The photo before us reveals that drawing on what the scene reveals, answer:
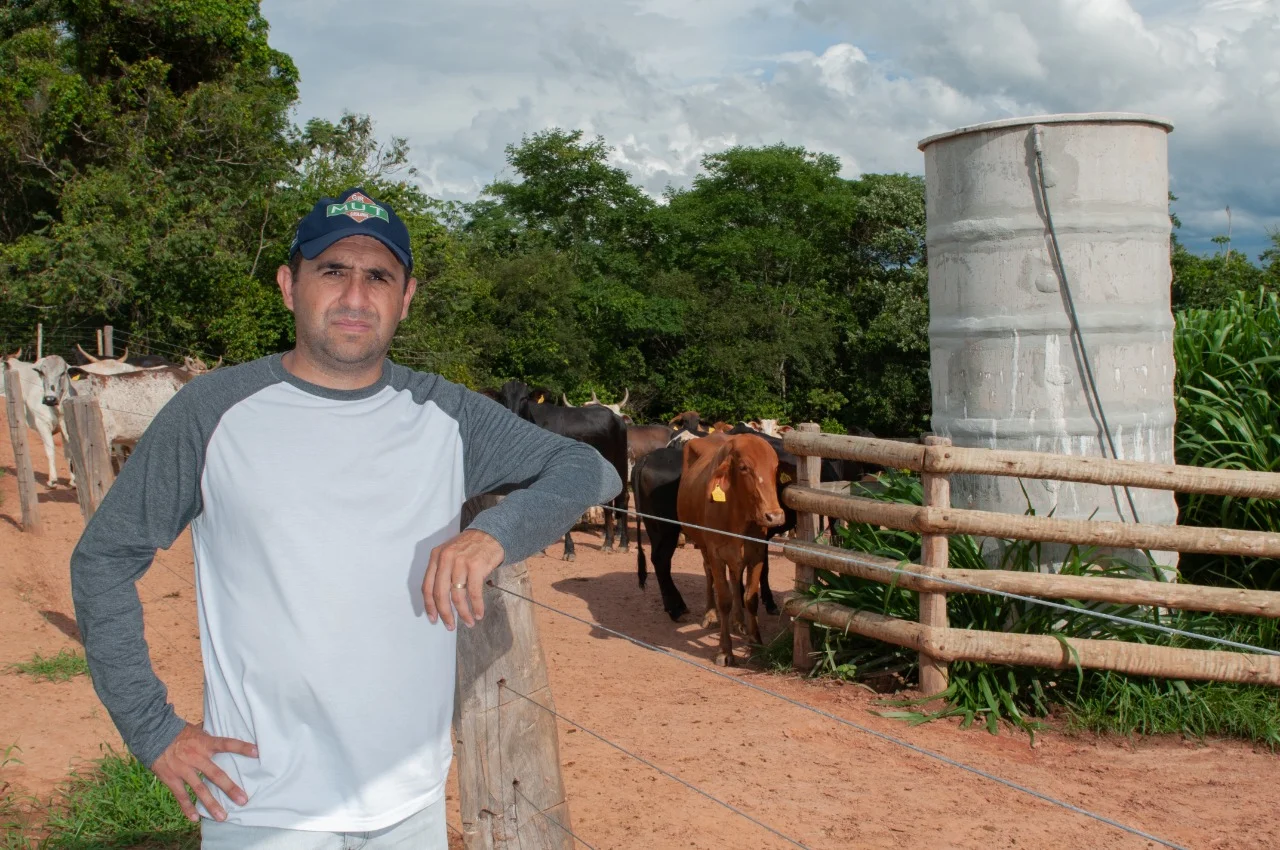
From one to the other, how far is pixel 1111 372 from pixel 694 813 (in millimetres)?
3486

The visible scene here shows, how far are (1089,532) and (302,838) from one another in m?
4.75

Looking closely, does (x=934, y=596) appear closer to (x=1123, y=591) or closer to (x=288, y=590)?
(x=1123, y=591)

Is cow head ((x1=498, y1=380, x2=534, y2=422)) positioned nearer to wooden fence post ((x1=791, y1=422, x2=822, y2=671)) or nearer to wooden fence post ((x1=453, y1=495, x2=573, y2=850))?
wooden fence post ((x1=791, y1=422, x2=822, y2=671))

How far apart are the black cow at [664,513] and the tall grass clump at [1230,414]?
3.50 meters

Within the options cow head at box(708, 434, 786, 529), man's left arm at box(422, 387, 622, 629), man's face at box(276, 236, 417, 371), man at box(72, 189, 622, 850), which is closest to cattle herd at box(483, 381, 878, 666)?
cow head at box(708, 434, 786, 529)

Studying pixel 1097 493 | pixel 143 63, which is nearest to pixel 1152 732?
pixel 1097 493

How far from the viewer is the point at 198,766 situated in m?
2.04

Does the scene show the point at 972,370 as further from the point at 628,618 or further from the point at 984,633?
the point at 628,618

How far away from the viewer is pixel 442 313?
28312 millimetres

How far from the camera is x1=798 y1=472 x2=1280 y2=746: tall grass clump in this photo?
5.52 m

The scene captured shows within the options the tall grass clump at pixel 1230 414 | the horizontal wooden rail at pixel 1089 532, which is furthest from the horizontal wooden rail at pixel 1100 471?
the tall grass clump at pixel 1230 414

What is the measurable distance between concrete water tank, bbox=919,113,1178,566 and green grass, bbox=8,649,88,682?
18.3 feet

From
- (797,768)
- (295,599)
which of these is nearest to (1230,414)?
(797,768)

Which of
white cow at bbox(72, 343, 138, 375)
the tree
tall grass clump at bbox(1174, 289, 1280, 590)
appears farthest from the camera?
the tree
